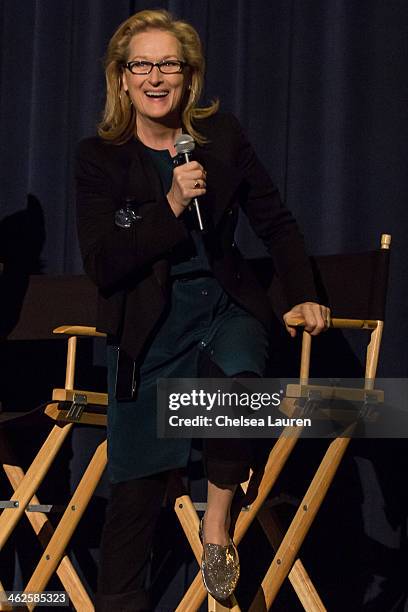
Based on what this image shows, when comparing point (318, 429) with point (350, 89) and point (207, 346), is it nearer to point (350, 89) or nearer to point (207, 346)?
point (207, 346)

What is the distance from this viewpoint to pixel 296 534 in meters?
2.47

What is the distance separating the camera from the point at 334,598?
311 centimetres

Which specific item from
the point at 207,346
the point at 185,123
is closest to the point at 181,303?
the point at 207,346

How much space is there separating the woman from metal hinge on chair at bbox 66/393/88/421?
407mm

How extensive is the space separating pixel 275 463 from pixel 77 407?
54 cm

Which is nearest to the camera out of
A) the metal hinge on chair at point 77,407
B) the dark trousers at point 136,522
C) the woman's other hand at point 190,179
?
the woman's other hand at point 190,179

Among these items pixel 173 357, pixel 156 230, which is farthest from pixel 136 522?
pixel 156 230

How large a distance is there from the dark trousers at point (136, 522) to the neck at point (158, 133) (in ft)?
1.75

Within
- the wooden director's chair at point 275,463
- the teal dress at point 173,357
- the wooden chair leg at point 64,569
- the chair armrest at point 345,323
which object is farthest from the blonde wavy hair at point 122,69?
the wooden chair leg at point 64,569

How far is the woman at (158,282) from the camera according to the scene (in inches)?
82.7

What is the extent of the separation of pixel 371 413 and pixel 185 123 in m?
0.85

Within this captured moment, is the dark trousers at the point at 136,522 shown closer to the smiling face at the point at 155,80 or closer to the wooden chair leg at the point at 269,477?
the wooden chair leg at the point at 269,477

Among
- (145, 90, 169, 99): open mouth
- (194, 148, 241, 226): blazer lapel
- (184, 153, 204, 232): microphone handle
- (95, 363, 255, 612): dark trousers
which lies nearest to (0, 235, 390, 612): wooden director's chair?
(95, 363, 255, 612): dark trousers

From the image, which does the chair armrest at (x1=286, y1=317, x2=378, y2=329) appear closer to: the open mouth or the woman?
the woman
